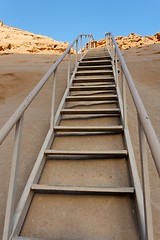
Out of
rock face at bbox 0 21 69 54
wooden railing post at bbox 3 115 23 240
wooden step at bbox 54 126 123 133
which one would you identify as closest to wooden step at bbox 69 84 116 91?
wooden step at bbox 54 126 123 133

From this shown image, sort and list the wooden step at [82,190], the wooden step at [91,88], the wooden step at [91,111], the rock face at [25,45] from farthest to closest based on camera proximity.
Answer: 1. the rock face at [25,45]
2. the wooden step at [91,88]
3. the wooden step at [91,111]
4. the wooden step at [82,190]

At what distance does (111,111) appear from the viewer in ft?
8.82

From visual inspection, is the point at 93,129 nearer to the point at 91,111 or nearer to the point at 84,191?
the point at 91,111

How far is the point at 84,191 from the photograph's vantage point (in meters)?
1.57

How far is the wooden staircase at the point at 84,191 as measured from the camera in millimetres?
1351

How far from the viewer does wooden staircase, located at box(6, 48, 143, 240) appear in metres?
1.35

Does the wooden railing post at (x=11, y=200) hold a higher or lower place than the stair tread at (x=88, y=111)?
lower

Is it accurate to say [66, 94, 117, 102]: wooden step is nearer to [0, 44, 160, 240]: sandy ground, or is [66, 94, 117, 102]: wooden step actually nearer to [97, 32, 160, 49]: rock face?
[0, 44, 160, 240]: sandy ground

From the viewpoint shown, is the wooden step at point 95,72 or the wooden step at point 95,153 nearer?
the wooden step at point 95,153

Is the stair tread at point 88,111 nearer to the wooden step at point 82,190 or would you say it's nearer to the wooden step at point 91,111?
the wooden step at point 91,111

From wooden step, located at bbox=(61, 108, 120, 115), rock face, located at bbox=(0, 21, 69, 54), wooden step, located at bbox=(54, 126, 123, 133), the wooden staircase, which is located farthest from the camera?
rock face, located at bbox=(0, 21, 69, 54)

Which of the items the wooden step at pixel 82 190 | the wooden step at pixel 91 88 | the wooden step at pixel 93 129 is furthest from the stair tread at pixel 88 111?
the wooden step at pixel 82 190

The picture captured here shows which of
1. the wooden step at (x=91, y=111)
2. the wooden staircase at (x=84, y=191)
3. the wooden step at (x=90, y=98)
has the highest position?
the wooden step at (x=90, y=98)

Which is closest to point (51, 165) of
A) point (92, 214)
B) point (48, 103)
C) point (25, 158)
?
point (25, 158)
